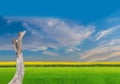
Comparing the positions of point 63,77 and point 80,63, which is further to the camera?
point 80,63

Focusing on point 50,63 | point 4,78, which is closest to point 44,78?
point 4,78

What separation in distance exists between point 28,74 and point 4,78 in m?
1.46

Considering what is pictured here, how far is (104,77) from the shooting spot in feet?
78.6

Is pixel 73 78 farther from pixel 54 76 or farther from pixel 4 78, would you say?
pixel 4 78

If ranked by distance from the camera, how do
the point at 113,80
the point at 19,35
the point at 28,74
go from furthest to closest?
the point at 28,74, the point at 113,80, the point at 19,35

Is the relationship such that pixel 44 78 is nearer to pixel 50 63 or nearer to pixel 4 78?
pixel 4 78

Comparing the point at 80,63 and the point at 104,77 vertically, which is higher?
the point at 80,63

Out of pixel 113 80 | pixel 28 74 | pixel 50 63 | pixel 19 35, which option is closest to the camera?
pixel 19 35

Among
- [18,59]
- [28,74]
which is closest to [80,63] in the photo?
[28,74]

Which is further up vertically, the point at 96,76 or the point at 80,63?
the point at 80,63

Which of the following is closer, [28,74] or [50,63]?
[28,74]

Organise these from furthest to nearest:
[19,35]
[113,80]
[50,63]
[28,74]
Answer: [50,63], [28,74], [113,80], [19,35]

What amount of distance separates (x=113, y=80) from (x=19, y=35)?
946 centimetres

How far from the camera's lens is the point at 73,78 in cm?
2388
